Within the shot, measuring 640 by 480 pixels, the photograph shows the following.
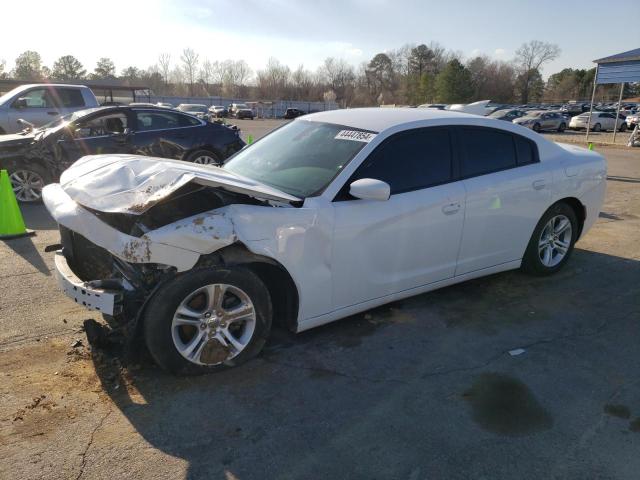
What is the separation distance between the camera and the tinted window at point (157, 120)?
9005 millimetres

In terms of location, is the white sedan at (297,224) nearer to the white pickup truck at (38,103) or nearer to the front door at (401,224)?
the front door at (401,224)

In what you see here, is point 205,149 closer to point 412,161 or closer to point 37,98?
point 37,98

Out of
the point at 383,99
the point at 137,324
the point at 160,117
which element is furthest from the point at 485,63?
the point at 137,324

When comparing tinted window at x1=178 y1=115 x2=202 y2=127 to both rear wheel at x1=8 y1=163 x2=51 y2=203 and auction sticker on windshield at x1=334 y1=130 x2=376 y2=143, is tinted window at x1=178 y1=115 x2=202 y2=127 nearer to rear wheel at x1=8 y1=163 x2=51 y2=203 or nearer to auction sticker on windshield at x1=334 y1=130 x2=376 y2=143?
rear wheel at x1=8 y1=163 x2=51 y2=203

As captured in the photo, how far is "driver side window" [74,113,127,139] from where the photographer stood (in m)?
8.59

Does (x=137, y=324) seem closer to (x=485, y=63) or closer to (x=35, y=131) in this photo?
(x=35, y=131)

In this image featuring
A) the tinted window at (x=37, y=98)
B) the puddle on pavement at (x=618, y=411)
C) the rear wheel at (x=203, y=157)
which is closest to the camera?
the puddle on pavement at (x=618, y=411)

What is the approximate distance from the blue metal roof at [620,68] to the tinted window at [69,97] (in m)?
24.0

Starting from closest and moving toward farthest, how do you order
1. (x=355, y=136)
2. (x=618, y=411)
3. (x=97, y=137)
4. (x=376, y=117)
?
(x=618, y=411), (x=355, y=136), (x=376, y=117), (x=97, y=137)

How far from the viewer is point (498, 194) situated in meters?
4.36

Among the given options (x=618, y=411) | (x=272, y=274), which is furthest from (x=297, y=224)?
(x=618, y=411)

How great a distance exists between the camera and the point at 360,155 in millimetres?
3727

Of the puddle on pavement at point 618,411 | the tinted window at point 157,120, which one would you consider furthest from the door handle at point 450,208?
the tinted window at point 157,120

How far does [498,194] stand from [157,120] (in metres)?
6.92
